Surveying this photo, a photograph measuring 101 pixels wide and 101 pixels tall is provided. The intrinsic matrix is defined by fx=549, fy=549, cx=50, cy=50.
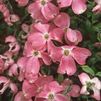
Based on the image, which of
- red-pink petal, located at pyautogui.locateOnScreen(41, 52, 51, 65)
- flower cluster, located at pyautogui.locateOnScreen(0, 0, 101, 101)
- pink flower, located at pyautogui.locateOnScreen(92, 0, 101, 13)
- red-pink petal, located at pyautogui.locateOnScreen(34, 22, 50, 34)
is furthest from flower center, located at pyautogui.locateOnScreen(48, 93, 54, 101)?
pink flower, located at pyautogui.locateOnScreen(92, 0, 101, 13)

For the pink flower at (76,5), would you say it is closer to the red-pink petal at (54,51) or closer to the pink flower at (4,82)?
the red-pink petal at (54,51)

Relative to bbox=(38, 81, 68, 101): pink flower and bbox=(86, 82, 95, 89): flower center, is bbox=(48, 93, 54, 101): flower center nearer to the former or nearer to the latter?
bbox=(38, 81, 68, 101): pink flower

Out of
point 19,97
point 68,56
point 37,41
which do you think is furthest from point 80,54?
point 19,97

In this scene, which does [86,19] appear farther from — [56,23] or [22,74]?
[22,74]

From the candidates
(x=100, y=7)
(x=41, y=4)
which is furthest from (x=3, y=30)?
(x=100, y=7)

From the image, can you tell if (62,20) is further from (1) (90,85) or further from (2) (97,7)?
(1) (90,85)

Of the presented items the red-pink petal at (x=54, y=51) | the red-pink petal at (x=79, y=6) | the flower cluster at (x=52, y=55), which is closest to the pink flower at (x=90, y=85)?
the flower cluster at (x=52, y=55)
